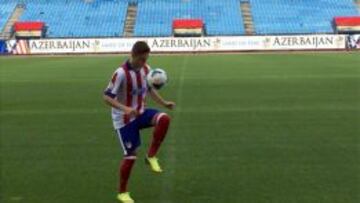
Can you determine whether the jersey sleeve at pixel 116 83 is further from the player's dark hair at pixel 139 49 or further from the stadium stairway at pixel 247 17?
the stadium stairway at pixel 247 17

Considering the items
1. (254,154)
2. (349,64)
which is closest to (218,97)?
(254,154)

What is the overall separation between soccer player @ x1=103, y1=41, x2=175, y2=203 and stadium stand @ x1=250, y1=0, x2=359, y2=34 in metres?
47.7

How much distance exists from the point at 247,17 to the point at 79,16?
48.6 feet

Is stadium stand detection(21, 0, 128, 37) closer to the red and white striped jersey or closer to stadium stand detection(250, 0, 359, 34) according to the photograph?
stadium stand detection(250, 0, 359, 34)

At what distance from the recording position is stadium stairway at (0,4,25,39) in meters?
55.1

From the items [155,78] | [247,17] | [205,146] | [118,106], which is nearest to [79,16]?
[247,17]

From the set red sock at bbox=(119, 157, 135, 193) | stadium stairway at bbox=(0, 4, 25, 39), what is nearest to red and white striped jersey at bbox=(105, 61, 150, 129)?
red sock at bbox=(119, 157, 135, 193)

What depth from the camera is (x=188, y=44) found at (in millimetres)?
47781

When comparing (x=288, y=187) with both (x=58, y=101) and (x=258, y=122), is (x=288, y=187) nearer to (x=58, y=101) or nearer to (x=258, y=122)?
(x=258, y=122)

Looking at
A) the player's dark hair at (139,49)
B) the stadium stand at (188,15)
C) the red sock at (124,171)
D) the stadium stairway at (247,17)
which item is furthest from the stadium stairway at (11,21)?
the player's dark hair at (139,49)

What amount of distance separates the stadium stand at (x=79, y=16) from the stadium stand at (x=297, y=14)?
1205 centimetres

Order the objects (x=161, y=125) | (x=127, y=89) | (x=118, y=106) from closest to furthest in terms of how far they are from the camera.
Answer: (x=118, y=106) < (x=127, y=89) < (x=161, y=125)

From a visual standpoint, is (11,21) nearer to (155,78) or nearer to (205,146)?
(205,146)

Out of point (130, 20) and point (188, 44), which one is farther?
point (130, 20)
